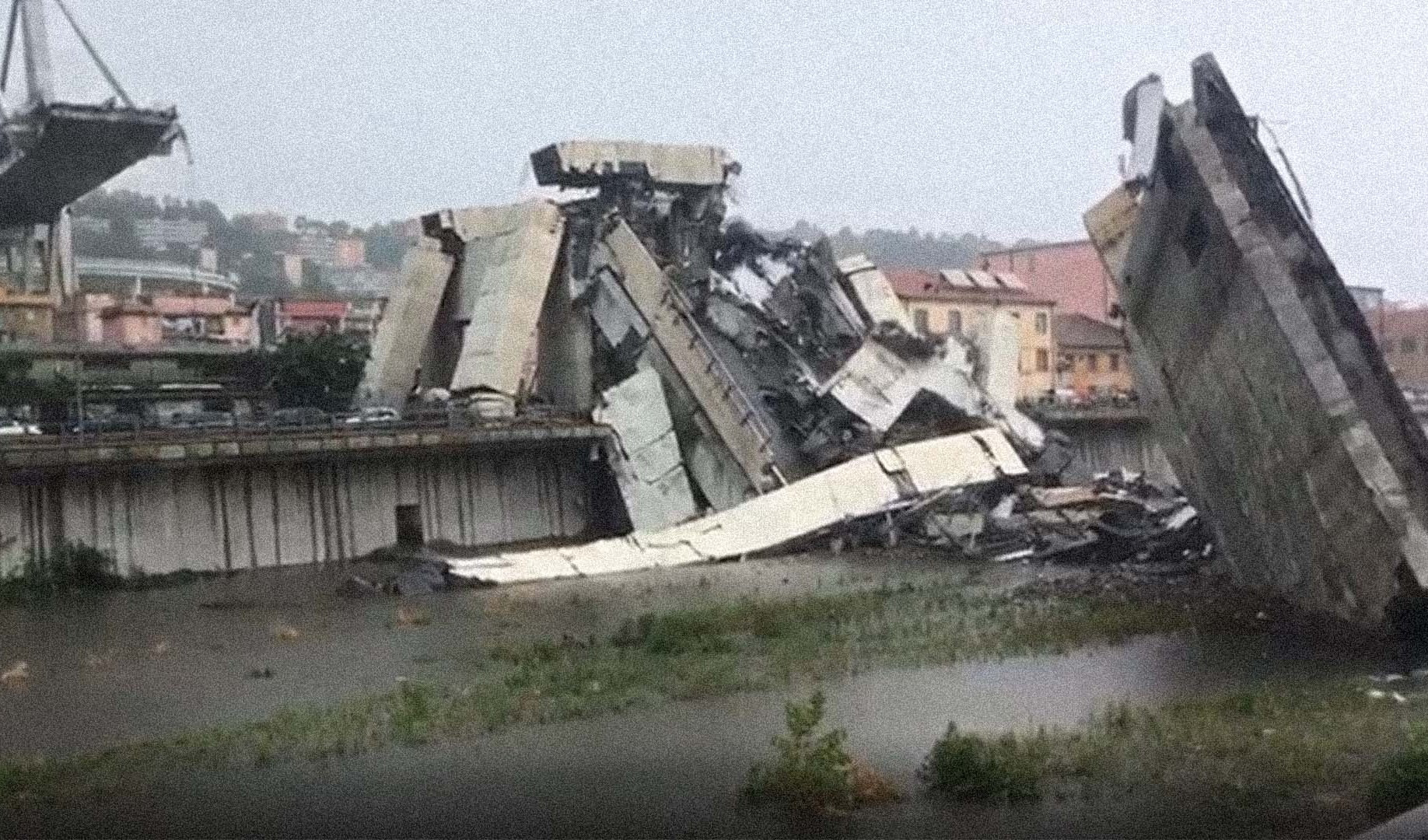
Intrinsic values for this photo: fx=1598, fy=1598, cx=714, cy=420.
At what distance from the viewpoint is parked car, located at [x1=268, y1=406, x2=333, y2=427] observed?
122 feet

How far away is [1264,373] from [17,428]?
27.1 metres

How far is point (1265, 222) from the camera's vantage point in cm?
2177

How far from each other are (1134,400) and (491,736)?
180 feet

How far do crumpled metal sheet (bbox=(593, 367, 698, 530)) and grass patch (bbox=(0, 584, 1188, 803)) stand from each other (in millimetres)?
13669

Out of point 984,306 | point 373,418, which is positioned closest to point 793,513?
point 373,418

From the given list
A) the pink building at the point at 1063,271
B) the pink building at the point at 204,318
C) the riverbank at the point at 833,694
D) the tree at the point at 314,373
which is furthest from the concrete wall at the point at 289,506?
Result: the pink building at the point at 1063,271

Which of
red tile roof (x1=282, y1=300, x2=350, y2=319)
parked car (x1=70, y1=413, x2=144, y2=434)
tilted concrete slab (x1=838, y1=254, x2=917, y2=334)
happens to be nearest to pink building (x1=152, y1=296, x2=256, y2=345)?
red tile roof (x1=282, y1=300, x2=350, y2=319)

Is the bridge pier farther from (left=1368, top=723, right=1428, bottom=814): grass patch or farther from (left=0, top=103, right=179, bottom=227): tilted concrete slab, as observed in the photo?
(left=1368, top=723, right=1428, bottom=814): grass patch

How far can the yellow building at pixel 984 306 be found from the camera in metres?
77.3

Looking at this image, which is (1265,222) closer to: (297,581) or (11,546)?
(297,581)

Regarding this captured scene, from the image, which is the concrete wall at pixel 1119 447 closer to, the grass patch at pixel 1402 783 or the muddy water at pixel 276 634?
the muddy water at pixel 276 634

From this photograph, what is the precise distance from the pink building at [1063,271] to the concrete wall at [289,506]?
53800mm

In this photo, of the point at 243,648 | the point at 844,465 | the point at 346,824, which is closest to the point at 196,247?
the point at 844,465

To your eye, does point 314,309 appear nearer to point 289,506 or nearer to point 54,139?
point 54,139
